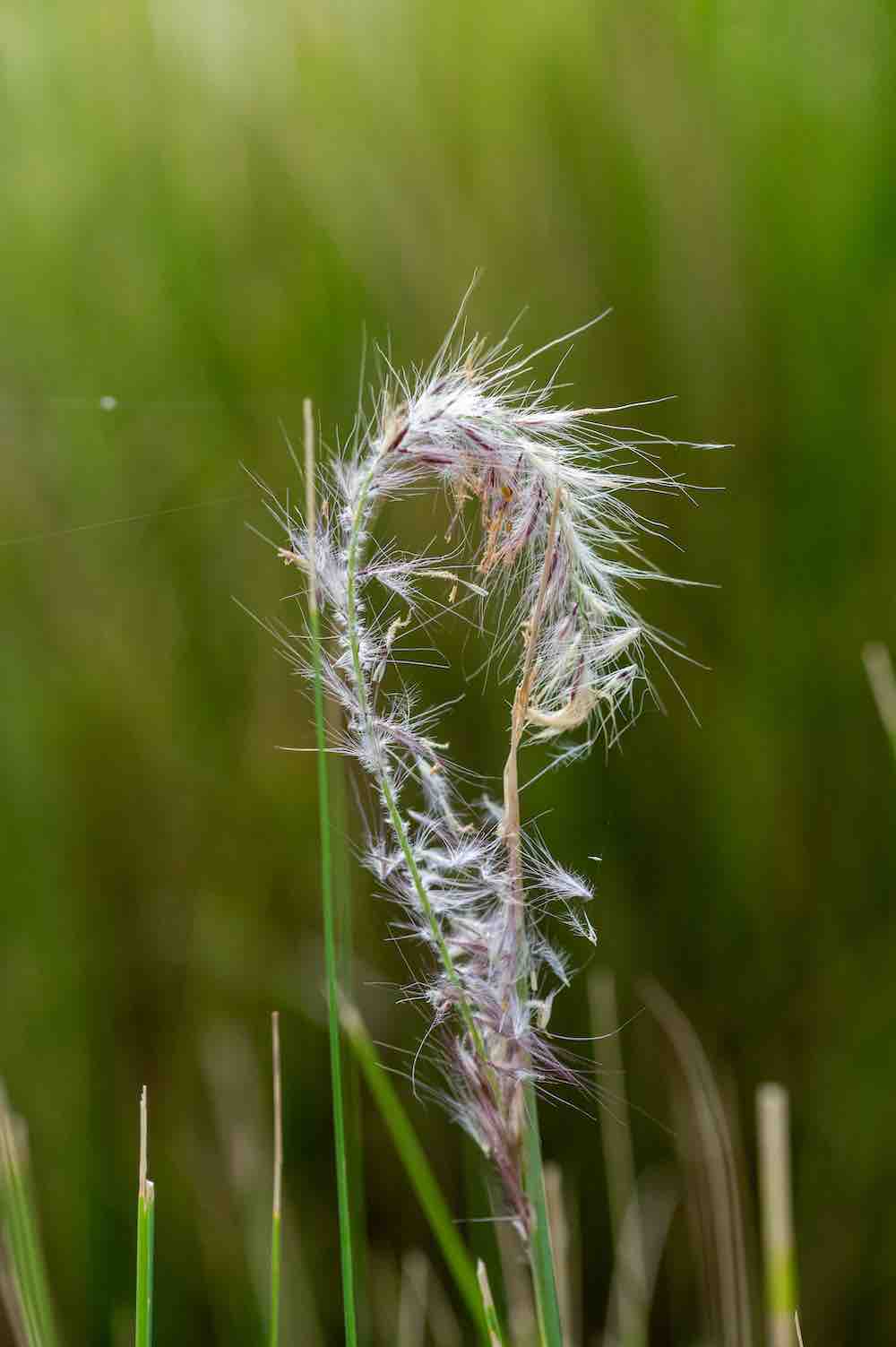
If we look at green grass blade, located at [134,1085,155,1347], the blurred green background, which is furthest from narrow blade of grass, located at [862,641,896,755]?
green grass blade, located at [134,1085,155,1347]

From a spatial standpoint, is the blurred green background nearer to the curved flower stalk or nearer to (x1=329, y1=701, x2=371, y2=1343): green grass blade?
(x1=329, y1=701, x2=371, y2=1343): green grass blade

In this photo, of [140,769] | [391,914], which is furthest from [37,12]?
[391,914]

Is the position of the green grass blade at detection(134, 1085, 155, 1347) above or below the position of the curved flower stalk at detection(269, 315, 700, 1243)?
below

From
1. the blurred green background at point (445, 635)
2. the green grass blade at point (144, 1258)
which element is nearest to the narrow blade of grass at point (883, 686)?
the blurred green background at point (445, 635)

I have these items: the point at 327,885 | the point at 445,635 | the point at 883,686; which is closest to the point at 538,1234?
the point at 327,885

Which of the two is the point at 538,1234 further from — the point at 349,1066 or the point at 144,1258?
the point at 349,1066

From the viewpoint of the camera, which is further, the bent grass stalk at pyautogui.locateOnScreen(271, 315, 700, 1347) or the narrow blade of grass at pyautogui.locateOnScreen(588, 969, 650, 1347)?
the narrow blade of grass at pyautogui.locateOnScreen(588, 969, 650, 1347)
